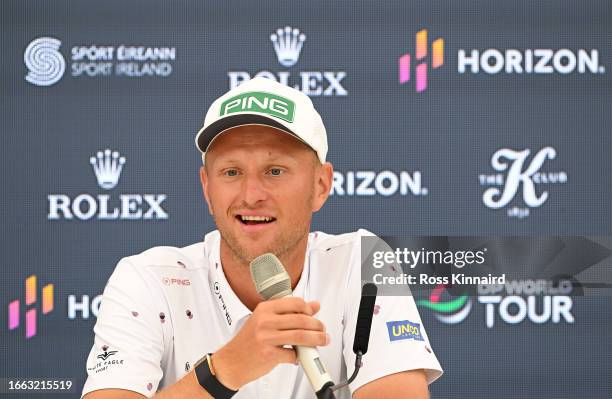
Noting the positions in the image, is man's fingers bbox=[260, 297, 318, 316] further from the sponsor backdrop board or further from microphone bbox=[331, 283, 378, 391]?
the sponsor backdrop board

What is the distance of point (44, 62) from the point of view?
301cm

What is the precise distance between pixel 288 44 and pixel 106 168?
812 mm

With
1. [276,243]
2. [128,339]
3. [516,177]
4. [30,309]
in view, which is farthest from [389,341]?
[30,309]

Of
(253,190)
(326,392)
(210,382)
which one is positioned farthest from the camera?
(253,190)

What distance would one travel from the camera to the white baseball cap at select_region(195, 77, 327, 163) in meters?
1.52

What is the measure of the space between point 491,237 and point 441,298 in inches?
11.4

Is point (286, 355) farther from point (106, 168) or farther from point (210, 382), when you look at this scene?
point (106, 168)

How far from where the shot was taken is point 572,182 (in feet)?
9.80

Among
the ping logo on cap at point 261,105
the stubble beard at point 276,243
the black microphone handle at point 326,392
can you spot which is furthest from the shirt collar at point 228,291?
the black microphone handle at point 326,392

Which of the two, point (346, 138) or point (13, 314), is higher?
point (346, 138)

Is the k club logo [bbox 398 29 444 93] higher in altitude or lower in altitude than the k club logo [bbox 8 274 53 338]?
higher

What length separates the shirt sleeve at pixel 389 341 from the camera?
1.58 meters

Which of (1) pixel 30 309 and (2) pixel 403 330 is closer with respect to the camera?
(2) pixel 403 330

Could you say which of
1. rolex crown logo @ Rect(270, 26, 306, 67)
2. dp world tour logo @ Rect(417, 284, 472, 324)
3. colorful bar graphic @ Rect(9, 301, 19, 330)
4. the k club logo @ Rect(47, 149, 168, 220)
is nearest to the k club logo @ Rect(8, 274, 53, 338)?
colorful bar graphic @ Rect(9, 301, 19, 330)
